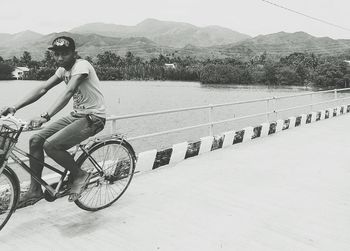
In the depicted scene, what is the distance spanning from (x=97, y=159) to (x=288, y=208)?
2130mm

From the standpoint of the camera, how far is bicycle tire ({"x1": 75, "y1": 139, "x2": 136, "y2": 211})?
13.5ft

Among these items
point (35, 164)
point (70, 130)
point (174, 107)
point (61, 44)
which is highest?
point (61, 44)

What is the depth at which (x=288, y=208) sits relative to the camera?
4398 mm

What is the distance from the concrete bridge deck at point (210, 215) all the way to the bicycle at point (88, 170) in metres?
0.18

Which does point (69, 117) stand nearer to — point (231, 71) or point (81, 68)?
point (81, 68)

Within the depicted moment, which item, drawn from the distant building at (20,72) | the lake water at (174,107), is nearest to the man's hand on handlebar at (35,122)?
the lake water at (174,107)

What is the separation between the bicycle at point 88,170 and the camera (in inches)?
135

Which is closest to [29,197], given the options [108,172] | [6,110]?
[6,110]

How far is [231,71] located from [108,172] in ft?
368

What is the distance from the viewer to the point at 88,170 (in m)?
4.11

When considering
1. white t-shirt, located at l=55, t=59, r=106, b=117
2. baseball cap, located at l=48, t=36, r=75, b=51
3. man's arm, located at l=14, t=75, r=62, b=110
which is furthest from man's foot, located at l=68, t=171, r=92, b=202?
baseball cap, located at l=48, t=36, r=75, b=51

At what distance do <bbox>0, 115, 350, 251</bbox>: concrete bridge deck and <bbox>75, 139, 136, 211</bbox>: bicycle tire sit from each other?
0.13m

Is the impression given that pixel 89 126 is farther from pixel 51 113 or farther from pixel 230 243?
pixel 230 243

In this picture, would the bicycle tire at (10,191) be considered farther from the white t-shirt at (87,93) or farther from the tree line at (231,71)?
the tree line at (231,71)
